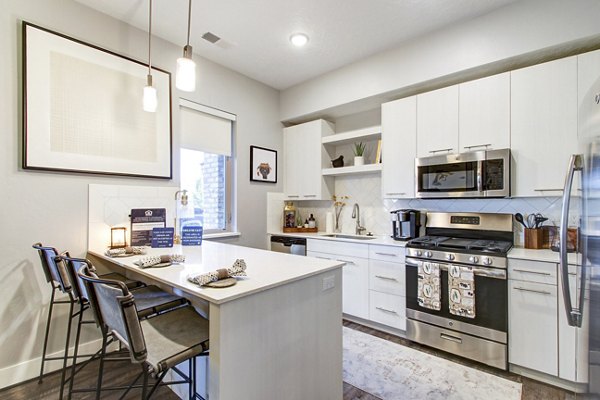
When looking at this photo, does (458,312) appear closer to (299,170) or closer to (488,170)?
(488,170)

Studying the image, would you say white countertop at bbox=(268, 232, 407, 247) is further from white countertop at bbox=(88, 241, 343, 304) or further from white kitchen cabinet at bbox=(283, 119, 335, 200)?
white countertop at bbox=(88, 241, 343, 304)

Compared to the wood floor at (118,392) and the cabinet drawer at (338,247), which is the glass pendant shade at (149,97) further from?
the cabinet drawer at (338,247)

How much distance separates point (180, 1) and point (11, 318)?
8.59 feet

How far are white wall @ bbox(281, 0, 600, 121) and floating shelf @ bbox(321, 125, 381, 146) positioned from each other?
31 cm

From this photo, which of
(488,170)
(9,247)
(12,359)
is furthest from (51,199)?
(488,170)

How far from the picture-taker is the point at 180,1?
7.49ft

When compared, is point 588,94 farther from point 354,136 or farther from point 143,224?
point 143,224

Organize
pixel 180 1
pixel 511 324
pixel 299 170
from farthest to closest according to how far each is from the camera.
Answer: pixel 299 170 → pixel 180 1 → pixel 511 324

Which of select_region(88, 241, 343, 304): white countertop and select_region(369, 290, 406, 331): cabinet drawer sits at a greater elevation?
select_region(88, 241, 343, 304): white countertop

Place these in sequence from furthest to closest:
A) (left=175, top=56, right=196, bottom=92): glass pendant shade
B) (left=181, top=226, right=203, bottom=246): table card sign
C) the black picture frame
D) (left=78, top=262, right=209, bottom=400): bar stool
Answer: (left=181, top=226, right=203, bottom=246): table card sign
the black picture frame
(left=175, top=56, right=196, bottom=92): glass pendant shade
(left=78, top=262, right=209, bottom=400): bar stool

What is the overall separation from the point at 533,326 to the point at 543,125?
4.94 ft

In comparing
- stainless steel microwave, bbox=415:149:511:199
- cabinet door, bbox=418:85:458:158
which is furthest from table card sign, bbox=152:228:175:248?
cabinet door, bbox=418:85:458:158

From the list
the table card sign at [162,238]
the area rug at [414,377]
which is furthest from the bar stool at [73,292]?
the area rug at [414,377]

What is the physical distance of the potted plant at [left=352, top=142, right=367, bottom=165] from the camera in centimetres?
347
